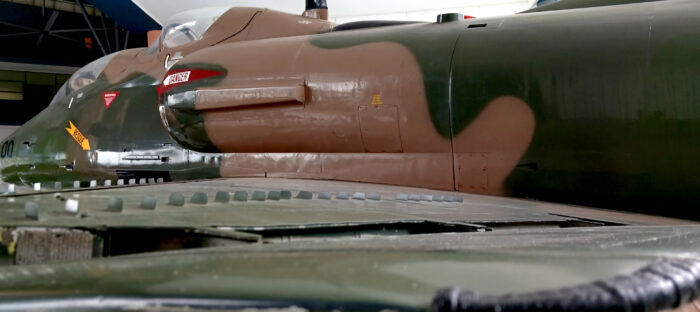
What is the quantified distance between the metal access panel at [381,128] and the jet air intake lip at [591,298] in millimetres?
2368

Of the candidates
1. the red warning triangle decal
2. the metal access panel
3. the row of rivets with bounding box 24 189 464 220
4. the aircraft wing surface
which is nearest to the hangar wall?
the red warning triangle decal

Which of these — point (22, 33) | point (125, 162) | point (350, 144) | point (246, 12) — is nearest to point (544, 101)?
point (350, 144)

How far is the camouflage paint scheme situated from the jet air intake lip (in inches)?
81.5

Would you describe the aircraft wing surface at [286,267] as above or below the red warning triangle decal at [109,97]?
below

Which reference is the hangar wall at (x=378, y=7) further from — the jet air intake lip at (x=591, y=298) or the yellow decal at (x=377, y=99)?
the jet air intake lip at (x=591, y=298)

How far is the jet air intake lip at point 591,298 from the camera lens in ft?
2.11

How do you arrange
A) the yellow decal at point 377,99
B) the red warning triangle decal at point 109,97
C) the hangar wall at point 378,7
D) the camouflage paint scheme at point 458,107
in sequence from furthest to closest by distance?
the hangar wall at point 378,7 < the red warning triangle decal at point 109,97 < the yellow decal at point 377,99 < the camouflage paint scheme at point 458,107

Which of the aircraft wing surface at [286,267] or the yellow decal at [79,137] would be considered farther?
the yellow decal at [79,137]

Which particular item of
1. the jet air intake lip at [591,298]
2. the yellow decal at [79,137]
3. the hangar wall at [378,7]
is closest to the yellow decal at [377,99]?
the yellow decal at [79,137]

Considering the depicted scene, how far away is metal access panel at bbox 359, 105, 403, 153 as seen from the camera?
3.09 m

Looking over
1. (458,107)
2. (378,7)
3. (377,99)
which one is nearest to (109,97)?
(377,99)

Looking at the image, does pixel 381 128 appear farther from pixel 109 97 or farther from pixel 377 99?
pixel 109 97

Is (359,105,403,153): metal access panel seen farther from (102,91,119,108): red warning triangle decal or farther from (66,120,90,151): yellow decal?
(66,120,90,151): yellow decal

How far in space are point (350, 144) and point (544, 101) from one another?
1033 millimetres
